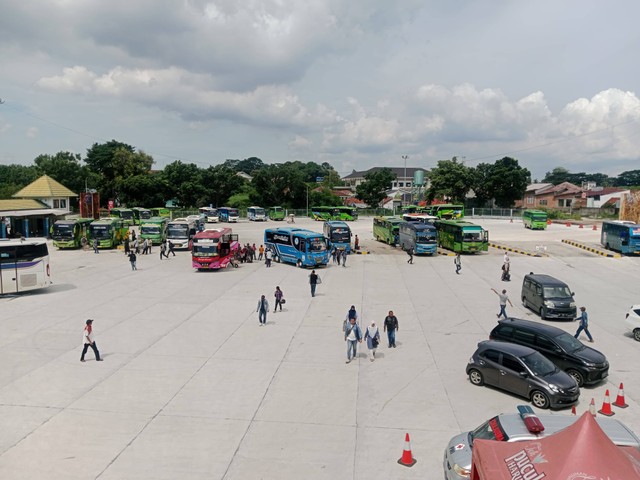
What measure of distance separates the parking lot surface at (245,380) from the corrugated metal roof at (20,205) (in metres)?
29.1

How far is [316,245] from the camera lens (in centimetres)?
3400

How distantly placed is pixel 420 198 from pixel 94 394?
3821 inches

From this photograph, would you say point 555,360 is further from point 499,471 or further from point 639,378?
point 499,471

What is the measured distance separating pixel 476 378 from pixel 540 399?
69.9 inches

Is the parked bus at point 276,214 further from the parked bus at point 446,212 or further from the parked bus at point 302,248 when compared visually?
the parked bus at point 302,248

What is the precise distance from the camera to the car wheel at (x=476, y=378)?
13.9m

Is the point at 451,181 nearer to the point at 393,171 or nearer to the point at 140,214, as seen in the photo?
the point at 140,214

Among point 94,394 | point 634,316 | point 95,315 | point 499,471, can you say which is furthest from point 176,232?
point 499,471

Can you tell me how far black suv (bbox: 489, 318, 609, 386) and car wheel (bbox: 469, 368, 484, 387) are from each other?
2.40 meters

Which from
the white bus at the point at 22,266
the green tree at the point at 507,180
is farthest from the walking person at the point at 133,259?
the green tree at the point at 507,180

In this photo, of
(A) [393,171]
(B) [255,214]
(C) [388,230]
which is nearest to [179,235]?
(C) [388,230]

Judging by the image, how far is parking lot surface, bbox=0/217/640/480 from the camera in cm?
1000

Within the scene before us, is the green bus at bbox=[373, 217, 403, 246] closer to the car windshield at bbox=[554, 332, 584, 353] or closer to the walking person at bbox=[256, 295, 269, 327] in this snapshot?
the walking person at bbox=[256, 295, 269, 327]

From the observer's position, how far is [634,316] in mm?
18656
